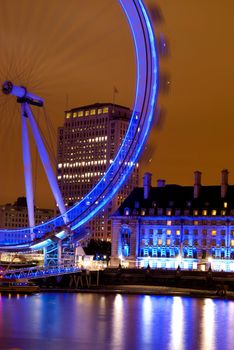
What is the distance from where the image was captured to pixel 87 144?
15062 cm

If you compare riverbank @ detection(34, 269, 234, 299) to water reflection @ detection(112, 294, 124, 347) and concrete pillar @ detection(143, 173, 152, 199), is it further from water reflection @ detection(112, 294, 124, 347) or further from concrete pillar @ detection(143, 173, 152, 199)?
concrete pillar @ detection(143, 173, 152, 199)

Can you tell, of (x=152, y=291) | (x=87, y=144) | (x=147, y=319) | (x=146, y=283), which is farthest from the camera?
(x=87, y=144)

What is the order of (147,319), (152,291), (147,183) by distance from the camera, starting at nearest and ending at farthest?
(147,319)
(152,291)
(147,183)

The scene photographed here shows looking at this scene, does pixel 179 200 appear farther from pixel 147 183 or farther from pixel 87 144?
pixel 87 144

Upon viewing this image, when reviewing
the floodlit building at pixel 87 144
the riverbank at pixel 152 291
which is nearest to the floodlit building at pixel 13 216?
the floodlit building at pixel 87 144

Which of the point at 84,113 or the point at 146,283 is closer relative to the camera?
the point at 146,283

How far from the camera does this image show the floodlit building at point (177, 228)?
288 ft

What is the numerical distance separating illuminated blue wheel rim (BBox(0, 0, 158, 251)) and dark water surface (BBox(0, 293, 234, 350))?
641cm

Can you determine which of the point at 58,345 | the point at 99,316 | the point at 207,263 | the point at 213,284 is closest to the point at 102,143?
the point at 207,263

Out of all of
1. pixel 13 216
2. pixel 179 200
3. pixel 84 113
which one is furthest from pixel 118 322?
pixel 13 216

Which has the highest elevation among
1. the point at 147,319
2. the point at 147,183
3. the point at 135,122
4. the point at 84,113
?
the point at 84,113

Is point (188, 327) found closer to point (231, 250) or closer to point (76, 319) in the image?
point (76, 319)

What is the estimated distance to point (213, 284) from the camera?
246 ft

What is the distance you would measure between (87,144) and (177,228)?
62.3 metres
